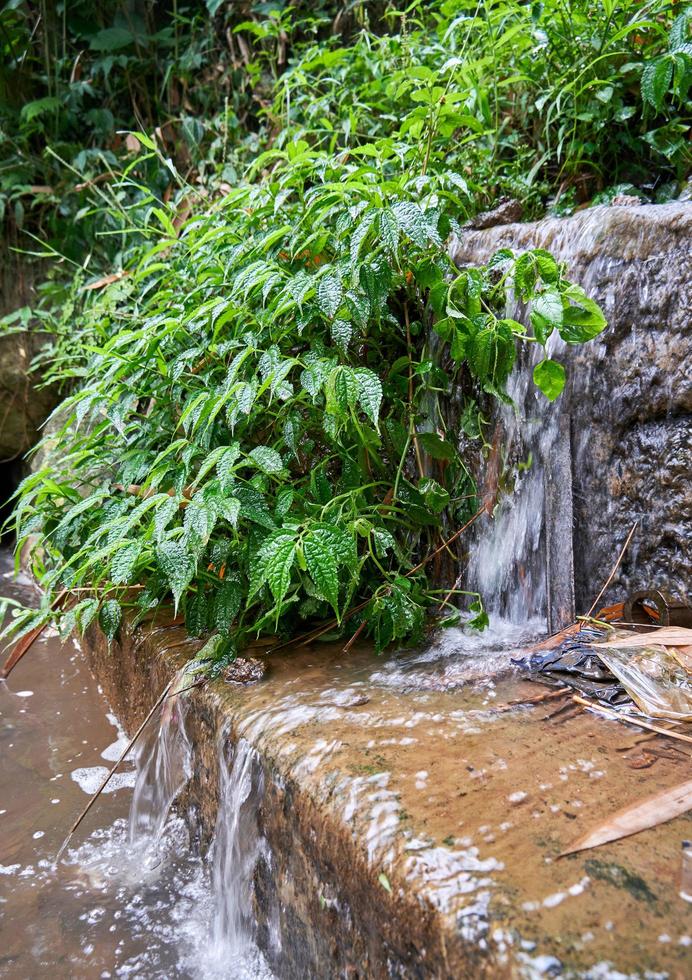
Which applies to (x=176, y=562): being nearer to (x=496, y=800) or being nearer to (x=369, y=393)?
(x=369, y=393)

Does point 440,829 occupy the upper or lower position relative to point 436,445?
lower

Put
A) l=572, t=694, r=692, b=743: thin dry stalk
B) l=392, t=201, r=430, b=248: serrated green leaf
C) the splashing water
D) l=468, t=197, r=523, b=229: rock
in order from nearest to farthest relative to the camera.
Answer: l=572, t=694, r=692, b=743: thin dry stalk → the splashing water → l=392, t=201, r=430, b=248: serrated green leaf → l=468, t=197, r=523, b=229: rock

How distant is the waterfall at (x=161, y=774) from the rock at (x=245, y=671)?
14 centimetres

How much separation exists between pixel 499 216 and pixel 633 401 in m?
1.07

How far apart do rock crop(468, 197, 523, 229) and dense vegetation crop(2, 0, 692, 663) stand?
0.65 ft

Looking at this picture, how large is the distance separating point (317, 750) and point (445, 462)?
3.64 ft

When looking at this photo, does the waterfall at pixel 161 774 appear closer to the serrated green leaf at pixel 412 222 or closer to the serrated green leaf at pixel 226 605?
the serrated green leaf at pixel 226 605

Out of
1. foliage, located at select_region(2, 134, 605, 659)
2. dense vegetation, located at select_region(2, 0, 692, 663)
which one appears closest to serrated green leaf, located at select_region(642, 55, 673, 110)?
dense vegetation, located at select_region(2, 0, 692, 663)

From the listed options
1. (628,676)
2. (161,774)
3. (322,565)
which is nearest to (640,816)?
(628,676)

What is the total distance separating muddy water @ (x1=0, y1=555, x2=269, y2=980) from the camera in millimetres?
1562

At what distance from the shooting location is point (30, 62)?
17.8ft

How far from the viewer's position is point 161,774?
79.7 inches

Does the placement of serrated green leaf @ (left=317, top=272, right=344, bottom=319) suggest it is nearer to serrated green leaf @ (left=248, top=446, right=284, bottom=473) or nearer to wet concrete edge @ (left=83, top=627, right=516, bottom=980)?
serrated green leaf @ (left=248, top=446, right=284, bottom=473)

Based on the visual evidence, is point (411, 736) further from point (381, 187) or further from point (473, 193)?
point (473, 193)
